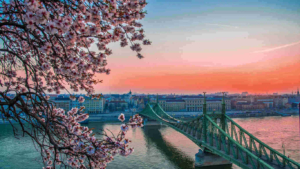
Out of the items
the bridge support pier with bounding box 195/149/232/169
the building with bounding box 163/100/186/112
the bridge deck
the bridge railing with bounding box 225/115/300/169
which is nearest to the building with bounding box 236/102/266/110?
the building with bounding box 163/100/186/112

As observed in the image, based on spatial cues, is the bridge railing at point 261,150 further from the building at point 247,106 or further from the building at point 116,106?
the building at point 247,106

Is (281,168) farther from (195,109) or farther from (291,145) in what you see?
(195,109)

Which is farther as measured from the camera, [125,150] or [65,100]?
[65,100]

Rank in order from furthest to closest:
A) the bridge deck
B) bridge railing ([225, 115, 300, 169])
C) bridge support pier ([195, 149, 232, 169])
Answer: bridge support pier ([195, 149, 232, 169]), the bridge deck, bridge railing ([225, 115, 300, 169])

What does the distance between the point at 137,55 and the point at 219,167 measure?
431 inches

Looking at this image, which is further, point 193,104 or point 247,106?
point 247,106

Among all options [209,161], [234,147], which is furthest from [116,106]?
[234,147]

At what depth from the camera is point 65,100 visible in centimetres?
5094

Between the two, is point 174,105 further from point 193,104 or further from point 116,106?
point 116,106

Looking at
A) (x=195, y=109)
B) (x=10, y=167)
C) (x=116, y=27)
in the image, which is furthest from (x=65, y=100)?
(x=116, y=27)

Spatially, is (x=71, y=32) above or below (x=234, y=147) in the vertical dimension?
above

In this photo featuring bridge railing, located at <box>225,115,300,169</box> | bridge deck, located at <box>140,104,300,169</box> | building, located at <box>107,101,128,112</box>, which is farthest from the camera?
building, located at <box>107,101,128,112</box>

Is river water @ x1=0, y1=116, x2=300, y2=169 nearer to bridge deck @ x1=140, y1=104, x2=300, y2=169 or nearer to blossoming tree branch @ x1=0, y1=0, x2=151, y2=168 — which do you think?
bridge deck @ x1=140, y1=104, x2=300, y2=169

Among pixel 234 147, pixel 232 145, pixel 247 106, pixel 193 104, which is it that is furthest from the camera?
pixel 247 106
